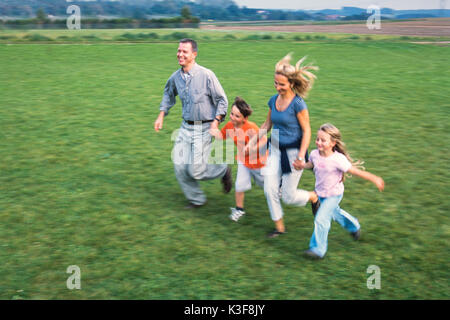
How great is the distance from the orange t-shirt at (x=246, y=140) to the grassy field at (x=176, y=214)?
29.2 inches

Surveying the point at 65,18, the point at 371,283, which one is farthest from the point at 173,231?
the point at 65,18

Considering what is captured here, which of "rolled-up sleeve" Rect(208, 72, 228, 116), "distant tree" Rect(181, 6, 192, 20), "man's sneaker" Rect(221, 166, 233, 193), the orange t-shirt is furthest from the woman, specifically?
"distant tree" Rect(181, 6, 192, 20)

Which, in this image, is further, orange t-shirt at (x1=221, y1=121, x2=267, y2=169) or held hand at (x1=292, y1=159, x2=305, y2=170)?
orange t-shirt at (x1=221, y1=121, x2=267, y2=169)

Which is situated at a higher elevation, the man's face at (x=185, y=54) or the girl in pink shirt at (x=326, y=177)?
the man's face at (x=185, y=54)

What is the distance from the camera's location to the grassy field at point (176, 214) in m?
4.09

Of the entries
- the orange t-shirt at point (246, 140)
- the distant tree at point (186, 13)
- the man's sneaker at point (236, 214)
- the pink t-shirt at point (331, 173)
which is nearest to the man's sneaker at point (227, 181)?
the man's sneaker at point (236, 214)

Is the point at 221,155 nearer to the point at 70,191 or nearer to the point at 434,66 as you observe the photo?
the point at 70,191

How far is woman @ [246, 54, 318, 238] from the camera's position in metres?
4.49

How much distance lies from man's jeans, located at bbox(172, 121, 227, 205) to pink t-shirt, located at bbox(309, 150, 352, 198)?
1.55 metres

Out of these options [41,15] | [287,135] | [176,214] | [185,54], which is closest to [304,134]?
[287,135]

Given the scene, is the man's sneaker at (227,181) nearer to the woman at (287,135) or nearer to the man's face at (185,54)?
the woman at (287,135)

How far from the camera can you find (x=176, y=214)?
548 cm

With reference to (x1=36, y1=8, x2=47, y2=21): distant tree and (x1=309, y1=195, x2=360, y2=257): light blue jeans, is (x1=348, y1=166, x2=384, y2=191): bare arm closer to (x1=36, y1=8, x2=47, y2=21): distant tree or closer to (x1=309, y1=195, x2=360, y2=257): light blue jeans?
(x1=309, y1=195, x2=360, y2=257): light blue jeans

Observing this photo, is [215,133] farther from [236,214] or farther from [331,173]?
A: [331,173]
